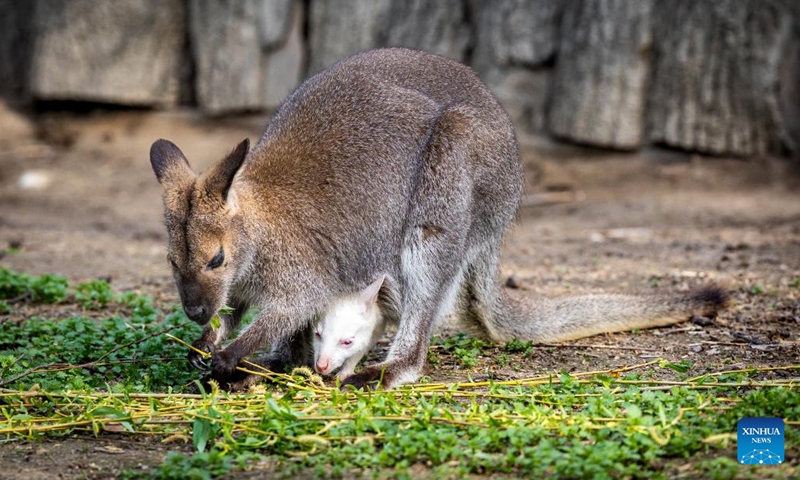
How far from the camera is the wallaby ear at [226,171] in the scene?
436 cm

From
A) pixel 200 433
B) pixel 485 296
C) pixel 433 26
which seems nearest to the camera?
pixel 200 433

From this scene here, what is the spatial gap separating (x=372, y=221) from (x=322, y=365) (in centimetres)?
75

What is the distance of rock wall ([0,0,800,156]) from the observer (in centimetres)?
887

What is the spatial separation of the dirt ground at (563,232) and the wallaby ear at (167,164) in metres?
1.22

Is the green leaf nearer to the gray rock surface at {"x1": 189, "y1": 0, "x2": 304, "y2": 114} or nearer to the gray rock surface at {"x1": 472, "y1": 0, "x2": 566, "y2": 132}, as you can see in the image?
the gray rock surface at {"x1": 472, "y1": 0, "x2": 566, "y2": 132}

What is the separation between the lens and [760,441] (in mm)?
3416

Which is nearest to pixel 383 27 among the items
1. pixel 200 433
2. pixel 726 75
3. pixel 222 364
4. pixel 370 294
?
pixel 726 75

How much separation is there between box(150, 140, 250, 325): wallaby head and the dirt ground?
75 cm

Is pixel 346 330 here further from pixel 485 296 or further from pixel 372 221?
pixel 485 296

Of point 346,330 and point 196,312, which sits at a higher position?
point 196,312

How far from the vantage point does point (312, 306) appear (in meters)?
4.72

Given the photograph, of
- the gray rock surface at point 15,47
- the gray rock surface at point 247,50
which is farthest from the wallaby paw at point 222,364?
the gray rock surface at point 15,47

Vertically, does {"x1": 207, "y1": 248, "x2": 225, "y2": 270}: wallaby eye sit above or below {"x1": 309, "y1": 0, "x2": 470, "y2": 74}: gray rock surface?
below

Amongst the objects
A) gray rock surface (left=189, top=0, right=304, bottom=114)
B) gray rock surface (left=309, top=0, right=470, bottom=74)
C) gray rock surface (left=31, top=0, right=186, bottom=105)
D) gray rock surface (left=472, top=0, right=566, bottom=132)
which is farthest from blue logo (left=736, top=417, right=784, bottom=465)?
gray rock surface (left=31, top=0, right=186, bottom=105)
